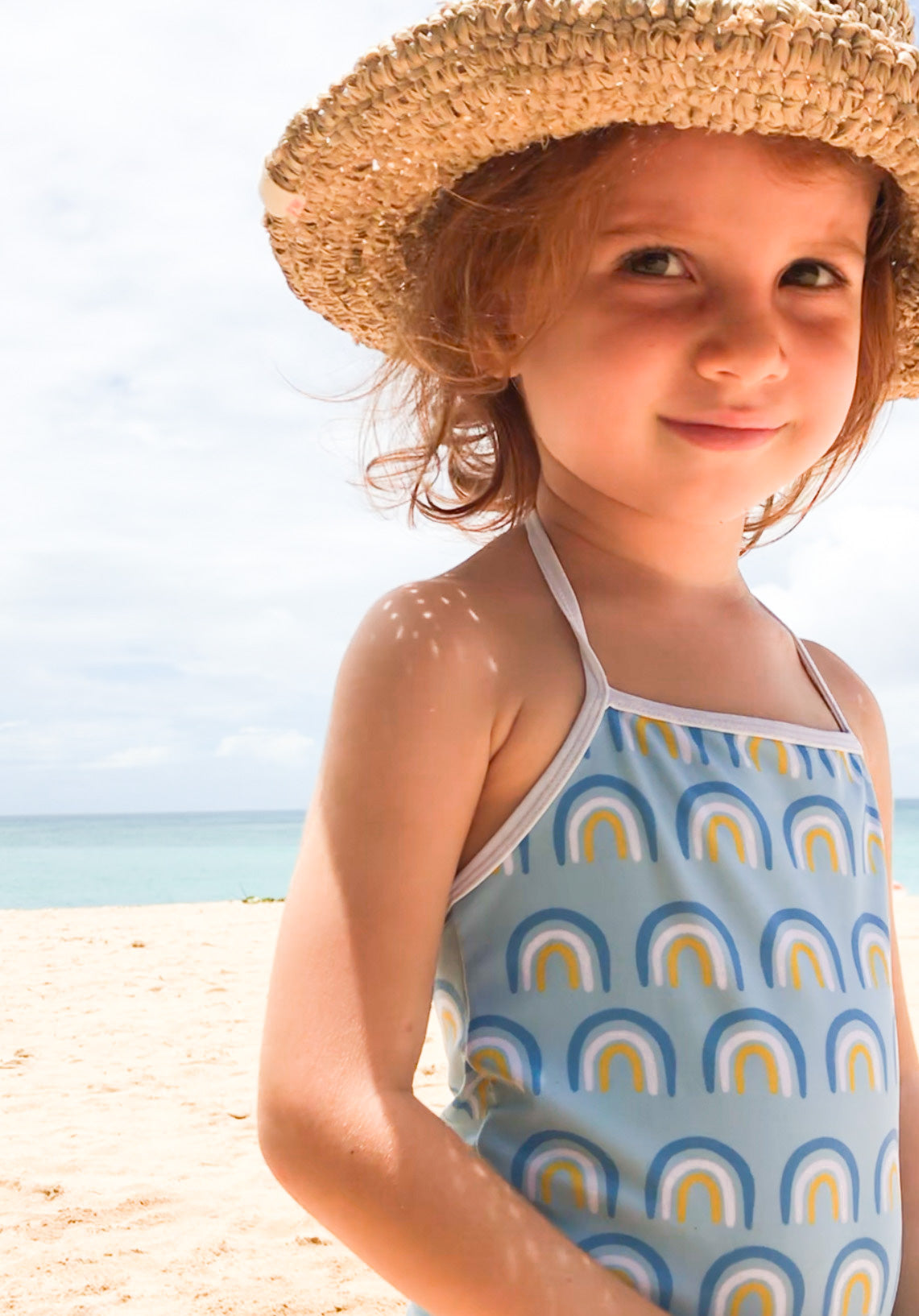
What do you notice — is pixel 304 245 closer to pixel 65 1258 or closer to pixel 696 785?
pixel 696 785

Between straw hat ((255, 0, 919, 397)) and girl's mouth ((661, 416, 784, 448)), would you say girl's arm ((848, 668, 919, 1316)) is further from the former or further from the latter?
straw hat ((255, 0, 919, 397))

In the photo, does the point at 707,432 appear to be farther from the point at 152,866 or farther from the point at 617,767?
the point at 152,866

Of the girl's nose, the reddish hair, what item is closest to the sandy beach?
the reddish hair

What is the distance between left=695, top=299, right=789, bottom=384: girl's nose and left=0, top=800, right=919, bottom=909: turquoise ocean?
Answer: 51.7ft

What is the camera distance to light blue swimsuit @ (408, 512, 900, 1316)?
115 cm

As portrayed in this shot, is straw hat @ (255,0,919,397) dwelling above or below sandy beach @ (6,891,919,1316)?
above

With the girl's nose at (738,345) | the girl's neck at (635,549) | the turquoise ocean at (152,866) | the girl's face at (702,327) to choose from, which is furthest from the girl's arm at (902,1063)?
the turquoise ocean at (152,866)

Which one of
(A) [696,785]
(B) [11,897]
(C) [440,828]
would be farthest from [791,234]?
(B) [11,897]

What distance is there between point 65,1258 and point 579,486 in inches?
119

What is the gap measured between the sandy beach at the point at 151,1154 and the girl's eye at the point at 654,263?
107 inches

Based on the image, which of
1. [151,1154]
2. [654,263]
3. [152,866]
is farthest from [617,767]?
[152,866]

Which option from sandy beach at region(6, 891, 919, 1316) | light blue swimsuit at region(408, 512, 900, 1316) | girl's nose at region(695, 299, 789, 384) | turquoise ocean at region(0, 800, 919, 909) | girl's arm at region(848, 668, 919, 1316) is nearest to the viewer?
light blue swimsuit at region(408, 512, 900, 1316)

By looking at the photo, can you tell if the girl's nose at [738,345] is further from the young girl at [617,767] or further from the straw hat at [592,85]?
the straw hat at [592,85]

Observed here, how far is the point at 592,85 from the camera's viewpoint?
124cm
